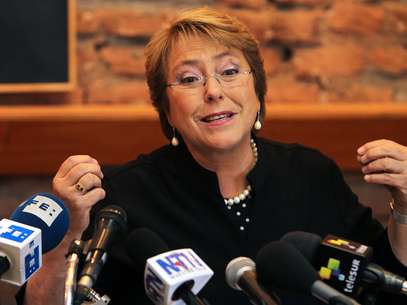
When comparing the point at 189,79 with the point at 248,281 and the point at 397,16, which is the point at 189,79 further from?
the point at 397,16

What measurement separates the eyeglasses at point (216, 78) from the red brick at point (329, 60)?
75cm

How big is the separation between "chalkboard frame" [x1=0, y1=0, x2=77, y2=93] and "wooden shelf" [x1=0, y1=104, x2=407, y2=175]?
0.05 meters

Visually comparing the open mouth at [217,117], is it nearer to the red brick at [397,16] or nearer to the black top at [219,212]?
the black top at [219,212]

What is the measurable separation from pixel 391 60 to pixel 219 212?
1067 millimetres

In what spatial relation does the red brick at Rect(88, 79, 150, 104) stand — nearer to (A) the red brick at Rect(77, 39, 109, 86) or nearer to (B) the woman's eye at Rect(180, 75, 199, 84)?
(A) the red brick at Rect(77, 39, 109, 86)

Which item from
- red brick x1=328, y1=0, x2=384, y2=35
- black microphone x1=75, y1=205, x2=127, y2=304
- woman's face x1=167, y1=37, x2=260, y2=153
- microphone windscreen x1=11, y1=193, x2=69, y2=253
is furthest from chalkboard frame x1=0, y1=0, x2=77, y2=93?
black microphone x1=75, y1=205, x2=127, y2=304

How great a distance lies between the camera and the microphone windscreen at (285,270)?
1.12 m

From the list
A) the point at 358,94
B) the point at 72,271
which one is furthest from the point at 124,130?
the point at 72,271

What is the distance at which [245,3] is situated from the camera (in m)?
2.40

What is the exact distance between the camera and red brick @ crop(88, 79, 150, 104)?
7.77ft

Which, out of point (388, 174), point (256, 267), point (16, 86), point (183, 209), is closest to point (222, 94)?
point (183, 209)

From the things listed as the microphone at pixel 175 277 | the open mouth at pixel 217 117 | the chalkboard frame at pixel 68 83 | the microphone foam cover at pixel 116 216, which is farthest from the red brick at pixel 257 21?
the microphone at pixel 175 277

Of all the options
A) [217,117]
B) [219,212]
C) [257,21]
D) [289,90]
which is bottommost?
[219,212]

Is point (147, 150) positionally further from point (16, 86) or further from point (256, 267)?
point (256, 267)
